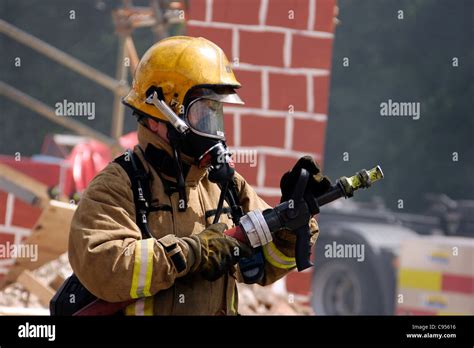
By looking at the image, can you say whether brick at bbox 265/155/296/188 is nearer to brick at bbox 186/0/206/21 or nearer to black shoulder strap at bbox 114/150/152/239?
brick at bbox 186/0/206/21

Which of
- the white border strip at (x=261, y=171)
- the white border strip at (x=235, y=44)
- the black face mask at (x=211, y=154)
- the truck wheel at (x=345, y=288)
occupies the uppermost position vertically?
the black face mask at (x=211, y=154)

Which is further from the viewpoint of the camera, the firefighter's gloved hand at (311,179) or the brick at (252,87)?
the brick at (252,87)

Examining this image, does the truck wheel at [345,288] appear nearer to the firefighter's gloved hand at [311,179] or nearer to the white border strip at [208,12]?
the white border strip at [208,12]

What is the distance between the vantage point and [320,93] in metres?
7.55

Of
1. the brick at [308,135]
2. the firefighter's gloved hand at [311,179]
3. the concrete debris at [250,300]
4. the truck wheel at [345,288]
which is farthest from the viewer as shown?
the truck wheel at [345,288]

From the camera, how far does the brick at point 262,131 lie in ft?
24.1

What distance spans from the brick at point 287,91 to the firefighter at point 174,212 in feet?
11.0

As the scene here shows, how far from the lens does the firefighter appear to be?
3646 mm

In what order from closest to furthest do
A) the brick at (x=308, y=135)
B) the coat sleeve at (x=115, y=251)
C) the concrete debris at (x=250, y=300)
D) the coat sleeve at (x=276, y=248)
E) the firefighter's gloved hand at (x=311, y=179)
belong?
the coat sleeve at (x=115, y=251), the firefighter's gloved hand at (x=311, y=179), the coat sleeve at (x=276, y=248), the concrete debris at (x=250, y=300), the brick at (x=308, y=135)

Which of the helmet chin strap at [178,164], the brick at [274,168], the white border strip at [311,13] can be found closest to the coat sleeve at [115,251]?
the helmet chin strap at [178,164]

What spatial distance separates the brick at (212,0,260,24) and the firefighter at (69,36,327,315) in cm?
342

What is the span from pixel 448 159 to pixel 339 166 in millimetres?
1186

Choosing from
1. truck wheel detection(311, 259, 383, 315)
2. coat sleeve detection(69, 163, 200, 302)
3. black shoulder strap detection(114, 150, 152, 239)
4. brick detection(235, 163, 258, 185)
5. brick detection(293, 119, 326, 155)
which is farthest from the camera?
truck wheel detection(311, 259, 383, 315)

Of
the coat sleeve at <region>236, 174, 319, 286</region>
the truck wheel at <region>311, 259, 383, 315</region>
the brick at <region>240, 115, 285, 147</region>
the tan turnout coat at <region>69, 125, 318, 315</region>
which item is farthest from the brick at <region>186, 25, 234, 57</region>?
the tan turnout coat at <region>69, 125, 318, 315</region>
